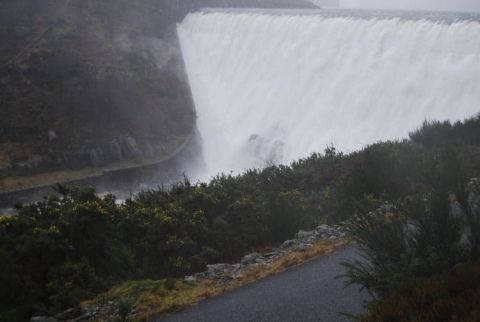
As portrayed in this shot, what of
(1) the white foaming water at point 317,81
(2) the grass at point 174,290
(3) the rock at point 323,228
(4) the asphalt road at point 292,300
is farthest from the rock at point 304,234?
(1) the white foaming water at point 317,81

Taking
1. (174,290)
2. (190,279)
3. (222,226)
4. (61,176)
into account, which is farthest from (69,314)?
(61,176)

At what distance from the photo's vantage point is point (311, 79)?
31.0 metres

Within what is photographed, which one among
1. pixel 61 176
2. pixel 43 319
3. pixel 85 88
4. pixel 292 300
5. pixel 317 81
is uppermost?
pixel 85 88

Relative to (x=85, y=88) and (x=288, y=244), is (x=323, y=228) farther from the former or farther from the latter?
(x=85, y=88)

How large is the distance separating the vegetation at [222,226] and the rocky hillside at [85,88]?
762 inches

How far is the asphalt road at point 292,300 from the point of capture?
668 centimetres

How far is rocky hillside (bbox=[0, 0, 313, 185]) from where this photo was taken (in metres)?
30.8

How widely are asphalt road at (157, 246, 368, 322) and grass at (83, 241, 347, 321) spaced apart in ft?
0.68

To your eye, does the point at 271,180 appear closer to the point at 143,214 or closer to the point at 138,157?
the point at 143,214

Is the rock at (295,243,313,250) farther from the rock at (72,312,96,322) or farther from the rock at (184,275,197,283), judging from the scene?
the rock at (72,312,96,322)

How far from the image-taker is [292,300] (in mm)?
7258

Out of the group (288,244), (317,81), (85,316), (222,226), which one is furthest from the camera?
(317,81)

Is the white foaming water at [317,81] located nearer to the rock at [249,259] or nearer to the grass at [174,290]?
the rock at [249,259]

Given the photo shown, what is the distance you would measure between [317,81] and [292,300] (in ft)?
80.0
